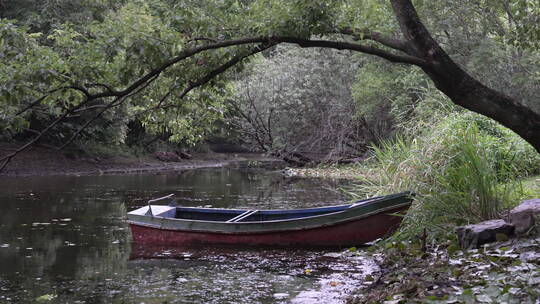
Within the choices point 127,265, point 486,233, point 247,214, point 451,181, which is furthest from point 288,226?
point 486,233

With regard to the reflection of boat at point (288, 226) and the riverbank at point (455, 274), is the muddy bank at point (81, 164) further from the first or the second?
the riverbank at point (455, 274)

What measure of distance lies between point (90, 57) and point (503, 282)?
15.7 feet

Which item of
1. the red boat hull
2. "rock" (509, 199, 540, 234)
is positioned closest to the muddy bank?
the red boat hull

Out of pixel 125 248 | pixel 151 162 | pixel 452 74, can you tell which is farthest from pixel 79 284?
pixel 151 162

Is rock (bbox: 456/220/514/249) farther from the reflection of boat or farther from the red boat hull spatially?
the red boat hull

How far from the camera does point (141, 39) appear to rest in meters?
6.72

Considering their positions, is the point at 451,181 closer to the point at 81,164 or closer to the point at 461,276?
the point at 461,276

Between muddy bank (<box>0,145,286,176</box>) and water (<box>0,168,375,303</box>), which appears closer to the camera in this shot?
Answer: water (<box>0,168,375,303</box>)

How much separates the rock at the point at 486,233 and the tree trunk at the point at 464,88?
1.36m

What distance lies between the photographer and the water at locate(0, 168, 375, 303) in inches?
310

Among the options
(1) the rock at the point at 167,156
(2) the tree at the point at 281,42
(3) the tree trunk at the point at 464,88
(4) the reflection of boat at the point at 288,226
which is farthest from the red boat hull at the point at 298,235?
(1) the rock at the point at 167,156

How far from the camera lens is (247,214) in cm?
1224

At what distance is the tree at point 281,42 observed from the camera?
6293 millimetres

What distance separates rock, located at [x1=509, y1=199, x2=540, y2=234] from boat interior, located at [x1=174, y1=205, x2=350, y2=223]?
15.6 feet
